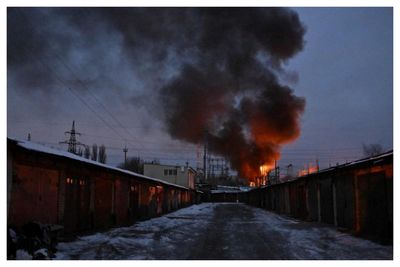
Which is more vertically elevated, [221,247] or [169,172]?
[169,172]

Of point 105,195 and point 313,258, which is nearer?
point 313,258

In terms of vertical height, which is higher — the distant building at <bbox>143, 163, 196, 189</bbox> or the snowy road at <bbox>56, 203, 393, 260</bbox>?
the distant building at <bbox>143, 163, 196, 189</bbox>

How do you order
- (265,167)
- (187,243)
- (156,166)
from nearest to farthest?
(187,243) → (265,167) → (156,166)

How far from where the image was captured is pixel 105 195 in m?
20.3

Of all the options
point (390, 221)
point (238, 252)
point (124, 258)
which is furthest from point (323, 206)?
point (124, 258)

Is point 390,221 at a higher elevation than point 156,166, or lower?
lower

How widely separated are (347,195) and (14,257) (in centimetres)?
1503

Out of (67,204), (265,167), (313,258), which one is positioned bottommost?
(313,258)

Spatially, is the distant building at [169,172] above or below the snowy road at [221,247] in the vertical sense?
above

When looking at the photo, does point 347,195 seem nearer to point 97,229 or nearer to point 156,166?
point 97,229

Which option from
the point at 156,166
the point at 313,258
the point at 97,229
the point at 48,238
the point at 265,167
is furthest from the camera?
the point at 156,166

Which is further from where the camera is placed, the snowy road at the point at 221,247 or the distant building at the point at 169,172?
the distant building at the point at 169,172

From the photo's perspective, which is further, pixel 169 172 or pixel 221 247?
pixel 169 172

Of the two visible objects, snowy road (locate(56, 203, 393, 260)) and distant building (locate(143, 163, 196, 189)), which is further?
distant building (locate(143, 163, 196, 189))
